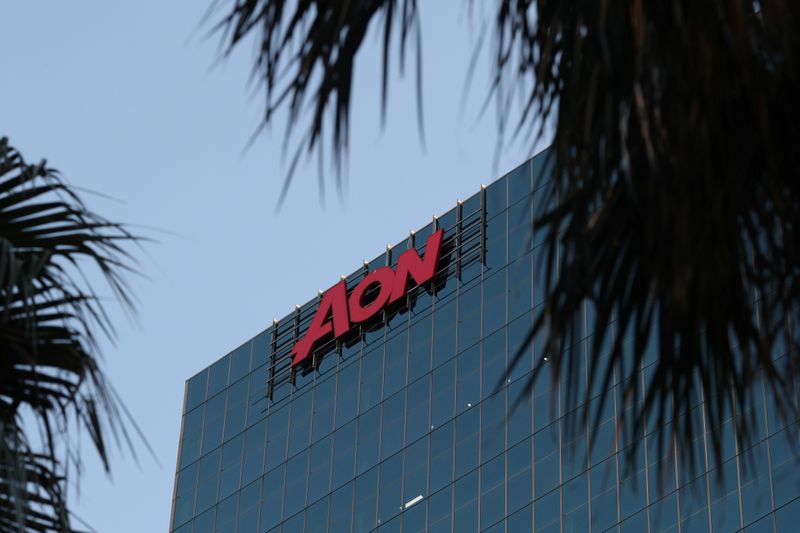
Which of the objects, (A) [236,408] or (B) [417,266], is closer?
(B) [417,266]

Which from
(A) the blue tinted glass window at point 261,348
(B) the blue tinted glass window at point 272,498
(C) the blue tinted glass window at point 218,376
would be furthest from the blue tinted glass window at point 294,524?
(C) the blue tinted glass window at point 218,376

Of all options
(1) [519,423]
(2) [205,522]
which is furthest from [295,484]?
(1) [519,423]

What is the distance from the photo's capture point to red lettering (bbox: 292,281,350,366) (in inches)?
3086

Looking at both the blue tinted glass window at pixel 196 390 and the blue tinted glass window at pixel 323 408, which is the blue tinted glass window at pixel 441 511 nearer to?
the blue tinted glass window at pixel 323 408

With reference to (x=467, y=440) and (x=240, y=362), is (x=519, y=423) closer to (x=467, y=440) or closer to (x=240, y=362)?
(x=467, y=440)

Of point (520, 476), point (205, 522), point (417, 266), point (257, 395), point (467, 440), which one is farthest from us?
point (257, 395)

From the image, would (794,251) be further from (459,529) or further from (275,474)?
(275,474)

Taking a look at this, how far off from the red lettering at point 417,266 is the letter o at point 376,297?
1.04ft

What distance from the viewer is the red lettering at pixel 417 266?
75.4 meters

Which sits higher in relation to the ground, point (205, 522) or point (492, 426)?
point (205, 522)

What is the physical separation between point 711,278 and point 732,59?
97cm

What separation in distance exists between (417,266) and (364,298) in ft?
10.8

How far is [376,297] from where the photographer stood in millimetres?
77500

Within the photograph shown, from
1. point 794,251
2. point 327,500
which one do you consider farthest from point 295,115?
point 327,500
